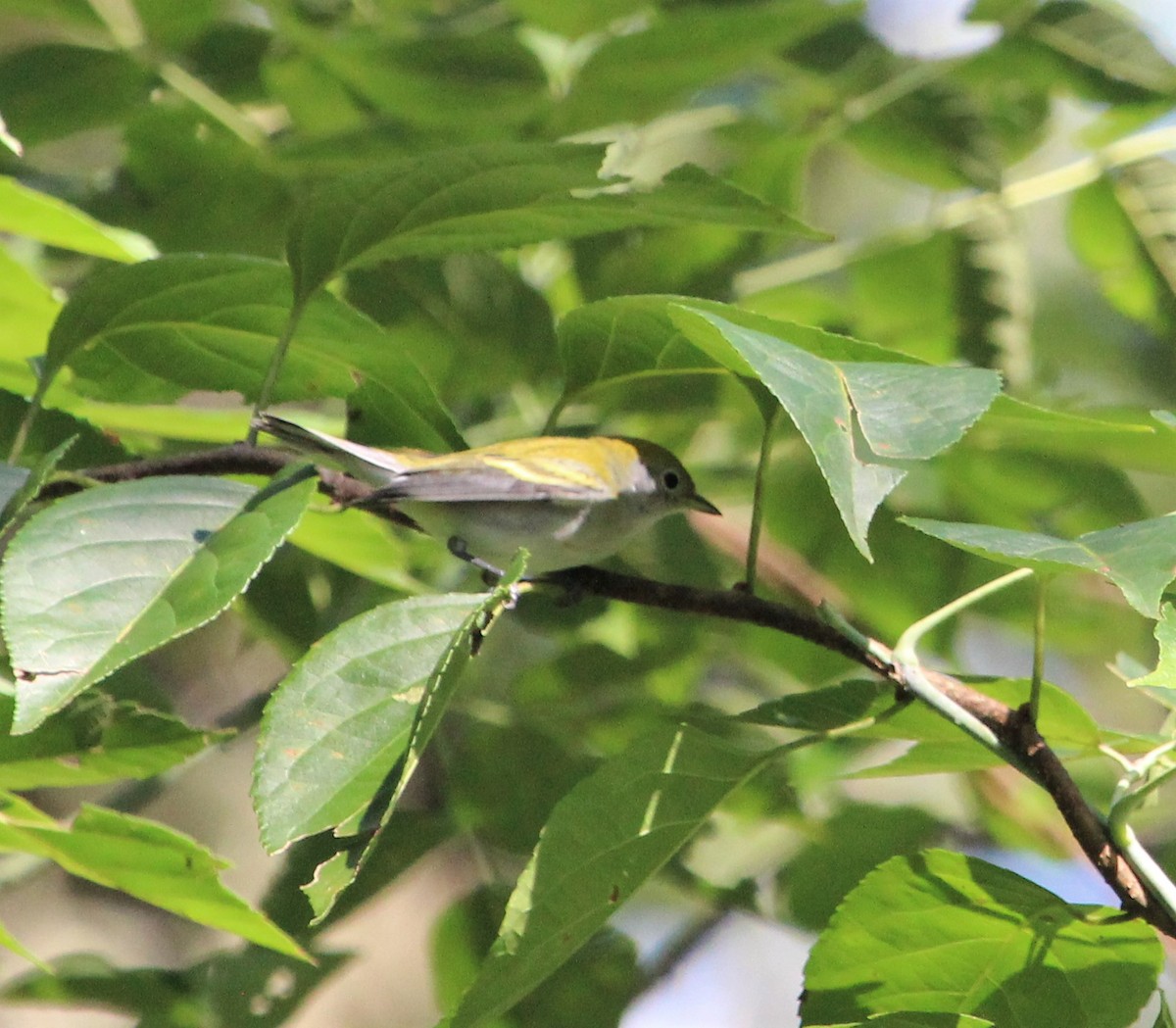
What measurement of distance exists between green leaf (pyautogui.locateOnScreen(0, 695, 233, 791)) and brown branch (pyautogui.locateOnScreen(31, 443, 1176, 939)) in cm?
21

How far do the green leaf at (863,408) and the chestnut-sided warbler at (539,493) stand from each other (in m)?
0.71

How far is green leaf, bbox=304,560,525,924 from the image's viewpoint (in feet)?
2.97

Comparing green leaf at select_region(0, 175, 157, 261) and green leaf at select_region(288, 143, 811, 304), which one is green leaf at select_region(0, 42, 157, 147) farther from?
green leaf at select_region(288, 143, 811, 304)

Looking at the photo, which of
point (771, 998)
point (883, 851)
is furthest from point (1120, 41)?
point (771, 998)

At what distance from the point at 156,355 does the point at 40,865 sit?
805 millimetres

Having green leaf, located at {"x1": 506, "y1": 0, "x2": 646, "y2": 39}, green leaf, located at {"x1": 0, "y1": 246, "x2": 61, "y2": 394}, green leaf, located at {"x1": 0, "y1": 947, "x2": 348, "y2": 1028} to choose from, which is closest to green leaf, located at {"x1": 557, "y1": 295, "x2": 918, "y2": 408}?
green leaf, located at {"x1": 0, "y1": 246, "x2": 61, "y2": 394}

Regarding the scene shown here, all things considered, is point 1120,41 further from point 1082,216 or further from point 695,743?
point 695,743

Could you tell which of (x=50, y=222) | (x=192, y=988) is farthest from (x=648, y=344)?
(x=192, y=988)

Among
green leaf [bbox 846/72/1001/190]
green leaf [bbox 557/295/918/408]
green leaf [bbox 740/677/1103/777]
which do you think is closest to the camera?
green leaf [bbox 557/295/918/408]

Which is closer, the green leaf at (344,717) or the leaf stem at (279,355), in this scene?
the green leaf at (344,717)

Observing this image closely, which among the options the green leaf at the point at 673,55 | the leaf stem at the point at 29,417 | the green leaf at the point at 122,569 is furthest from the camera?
the green leaf at the point at 673,55

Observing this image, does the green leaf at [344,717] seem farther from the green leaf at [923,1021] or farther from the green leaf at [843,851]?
the green leaf at [843,851]

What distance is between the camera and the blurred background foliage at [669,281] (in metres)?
1.80

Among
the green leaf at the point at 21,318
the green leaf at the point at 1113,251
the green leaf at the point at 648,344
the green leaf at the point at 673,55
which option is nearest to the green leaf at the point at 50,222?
the green leaf at the point at 21,318
